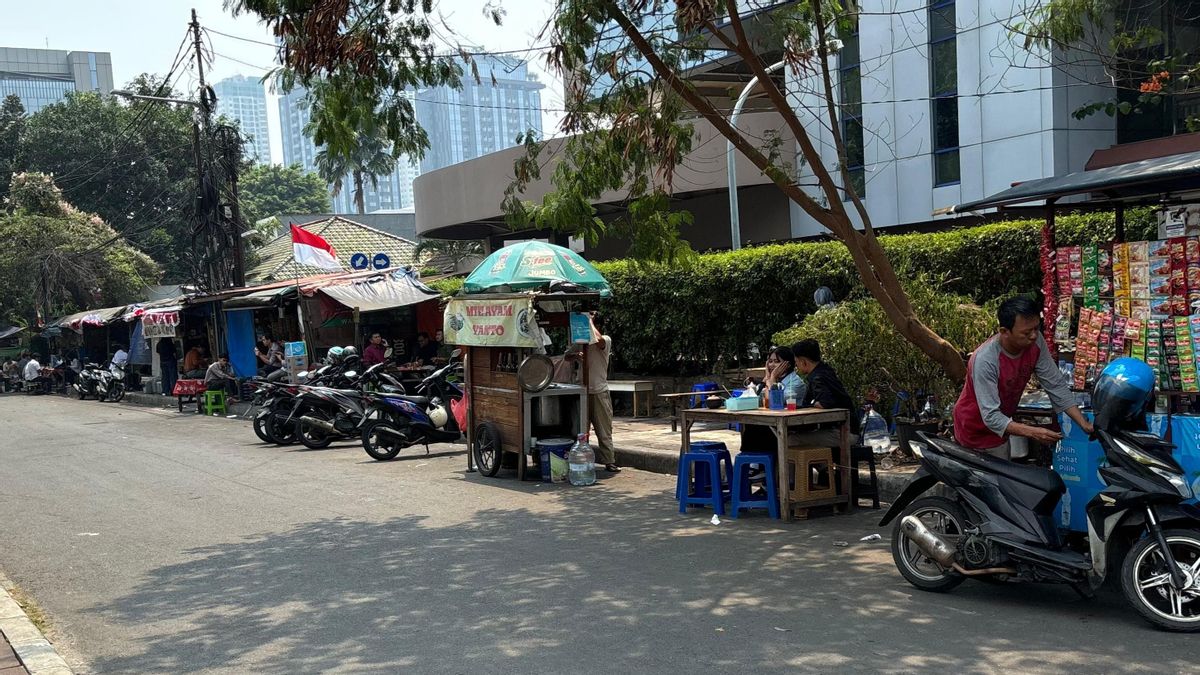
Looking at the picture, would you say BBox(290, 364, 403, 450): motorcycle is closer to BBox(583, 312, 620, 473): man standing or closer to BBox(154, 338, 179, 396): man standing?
BBox(583, 312, 620, 473): man standing

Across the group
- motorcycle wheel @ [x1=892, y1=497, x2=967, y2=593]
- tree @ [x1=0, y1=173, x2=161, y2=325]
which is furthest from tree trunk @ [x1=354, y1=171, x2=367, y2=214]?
motorcycle wheel @ [x1=892, y1=497, x2=967, y2=593]

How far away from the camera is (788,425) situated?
841cm

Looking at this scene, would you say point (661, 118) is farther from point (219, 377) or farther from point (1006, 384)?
point (219, 377)

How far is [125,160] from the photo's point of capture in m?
49.5

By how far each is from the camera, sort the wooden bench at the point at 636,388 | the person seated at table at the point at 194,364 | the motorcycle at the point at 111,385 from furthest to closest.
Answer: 1. the motorcycle at the point at 111,385
2. the person seated at table at the point at 194,364
3. the wooden bench at the point at 636,388

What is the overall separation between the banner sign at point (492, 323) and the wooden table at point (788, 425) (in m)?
2.80

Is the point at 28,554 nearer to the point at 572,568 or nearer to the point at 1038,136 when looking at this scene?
the point at 572,568

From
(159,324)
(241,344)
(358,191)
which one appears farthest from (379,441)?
(358,191)

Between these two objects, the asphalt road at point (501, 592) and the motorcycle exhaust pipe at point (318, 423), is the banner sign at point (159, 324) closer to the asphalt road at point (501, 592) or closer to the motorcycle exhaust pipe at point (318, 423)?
the motorcycle exhaust pipe at point (318, 423)

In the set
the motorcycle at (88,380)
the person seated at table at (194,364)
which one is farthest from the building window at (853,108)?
the motorcycle at (88,380)

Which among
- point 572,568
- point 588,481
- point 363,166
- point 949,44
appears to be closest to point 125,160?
point 363,166

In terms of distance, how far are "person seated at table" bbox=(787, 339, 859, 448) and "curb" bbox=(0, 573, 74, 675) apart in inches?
212

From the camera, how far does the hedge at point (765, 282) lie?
11672mm

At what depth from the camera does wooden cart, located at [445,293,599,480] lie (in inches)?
450
